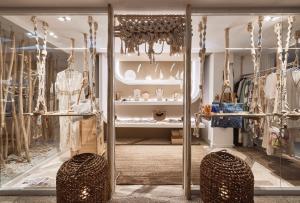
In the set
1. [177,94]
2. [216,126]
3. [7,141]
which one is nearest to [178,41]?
[216,126]

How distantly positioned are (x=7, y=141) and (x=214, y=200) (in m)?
2.93

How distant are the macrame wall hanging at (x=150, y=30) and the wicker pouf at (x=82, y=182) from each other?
1.53m

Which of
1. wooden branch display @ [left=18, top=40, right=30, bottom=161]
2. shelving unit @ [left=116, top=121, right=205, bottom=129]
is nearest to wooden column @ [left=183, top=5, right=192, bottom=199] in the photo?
wooden branch display @ [left=18, top=40, right=30, bottom=161]

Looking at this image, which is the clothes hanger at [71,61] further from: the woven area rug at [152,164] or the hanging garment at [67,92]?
the woven area rug at [152,164]

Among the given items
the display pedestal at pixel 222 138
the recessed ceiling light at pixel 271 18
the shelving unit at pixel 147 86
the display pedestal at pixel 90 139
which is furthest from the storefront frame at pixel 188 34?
the shelving unit at pixel 147 86

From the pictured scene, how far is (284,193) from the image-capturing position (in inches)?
112

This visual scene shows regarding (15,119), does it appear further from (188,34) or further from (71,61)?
(188,34)

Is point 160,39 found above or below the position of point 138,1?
below

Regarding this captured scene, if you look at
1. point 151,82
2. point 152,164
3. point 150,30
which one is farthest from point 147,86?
point 150,30

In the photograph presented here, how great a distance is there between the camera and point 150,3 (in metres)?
2.58

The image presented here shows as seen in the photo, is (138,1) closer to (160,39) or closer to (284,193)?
(160,39)

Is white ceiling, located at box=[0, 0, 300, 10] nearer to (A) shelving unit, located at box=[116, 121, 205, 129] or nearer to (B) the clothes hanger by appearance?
(B) the clothes hanger

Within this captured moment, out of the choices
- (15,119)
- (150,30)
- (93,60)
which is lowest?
(15,119)

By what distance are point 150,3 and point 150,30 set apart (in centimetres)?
36
